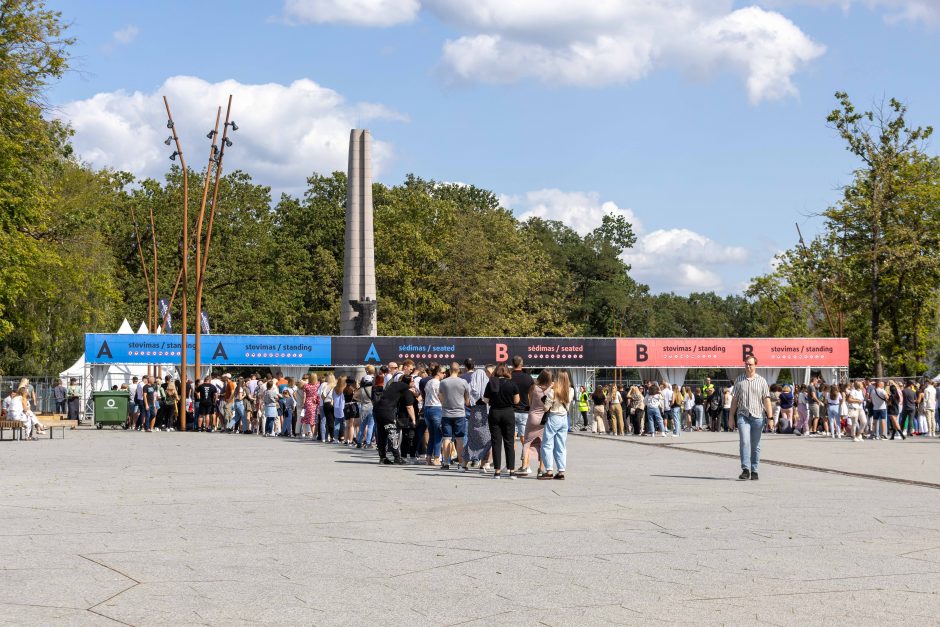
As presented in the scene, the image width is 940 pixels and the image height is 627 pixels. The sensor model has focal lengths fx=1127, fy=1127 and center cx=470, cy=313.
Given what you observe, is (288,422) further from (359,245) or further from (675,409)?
(359,245)

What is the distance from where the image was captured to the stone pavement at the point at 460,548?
22.4 ft

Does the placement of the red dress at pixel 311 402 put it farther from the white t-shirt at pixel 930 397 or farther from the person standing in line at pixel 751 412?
the white t-shirt at pixel 930 397

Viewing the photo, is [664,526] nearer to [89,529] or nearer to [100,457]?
[89,529]

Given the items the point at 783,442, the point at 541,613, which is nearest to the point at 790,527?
the point at 541,613

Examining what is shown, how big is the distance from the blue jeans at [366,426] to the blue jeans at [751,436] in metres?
8.66

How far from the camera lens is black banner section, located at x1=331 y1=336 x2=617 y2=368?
140 feet

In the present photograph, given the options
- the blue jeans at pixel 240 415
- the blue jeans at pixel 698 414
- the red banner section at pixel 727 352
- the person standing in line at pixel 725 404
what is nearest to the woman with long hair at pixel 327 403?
the blue jeans at pixel 240 415

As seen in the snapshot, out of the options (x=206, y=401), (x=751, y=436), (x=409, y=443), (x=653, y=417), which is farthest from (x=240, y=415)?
(x=751, y=436)

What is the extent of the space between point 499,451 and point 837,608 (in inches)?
375

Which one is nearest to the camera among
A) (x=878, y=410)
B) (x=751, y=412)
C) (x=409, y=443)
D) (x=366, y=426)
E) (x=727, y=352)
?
(x=751, y=412)

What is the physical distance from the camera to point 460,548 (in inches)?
365

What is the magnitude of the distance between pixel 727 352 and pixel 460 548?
37.8m

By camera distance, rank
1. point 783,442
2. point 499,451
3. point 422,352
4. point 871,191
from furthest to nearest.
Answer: point 871,191 → point 422,352 → point 783,442 → point 499,451

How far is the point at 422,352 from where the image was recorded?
42.8m
